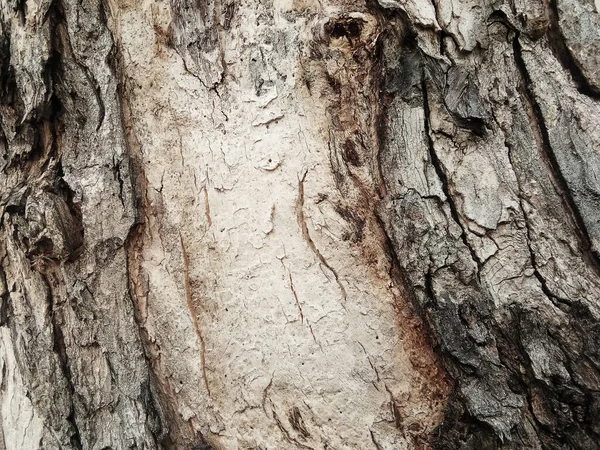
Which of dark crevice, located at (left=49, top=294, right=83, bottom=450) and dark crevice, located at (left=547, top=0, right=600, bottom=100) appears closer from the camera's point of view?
dark crevice, located at (left=547, top=0, right=600, bottom=100)

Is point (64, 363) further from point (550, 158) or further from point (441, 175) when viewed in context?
point (550, 158)

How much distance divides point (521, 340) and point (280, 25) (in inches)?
29.7

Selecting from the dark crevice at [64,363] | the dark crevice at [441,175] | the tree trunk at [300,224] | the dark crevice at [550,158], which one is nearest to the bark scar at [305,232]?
the tree trunk at [300,224]

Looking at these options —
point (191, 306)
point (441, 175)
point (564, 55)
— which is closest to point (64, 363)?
point (191, 306)

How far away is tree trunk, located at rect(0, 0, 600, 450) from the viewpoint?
1036 mm

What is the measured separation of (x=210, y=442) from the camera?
3.79 ft

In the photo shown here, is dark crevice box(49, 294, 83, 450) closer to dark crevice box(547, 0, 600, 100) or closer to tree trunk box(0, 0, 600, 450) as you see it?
tree trunk box(0, 0, 600, 450)

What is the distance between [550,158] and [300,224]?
48 cm

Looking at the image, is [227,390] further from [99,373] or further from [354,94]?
[354,94]

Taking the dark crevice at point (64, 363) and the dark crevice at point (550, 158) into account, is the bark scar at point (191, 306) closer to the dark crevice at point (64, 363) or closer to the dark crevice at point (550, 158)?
the dark crevice at point (64, 363)

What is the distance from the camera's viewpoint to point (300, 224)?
1.11 meters

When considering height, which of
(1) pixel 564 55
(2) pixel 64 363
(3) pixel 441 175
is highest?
(1) pixel 564 55

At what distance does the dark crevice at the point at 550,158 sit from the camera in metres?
1.02

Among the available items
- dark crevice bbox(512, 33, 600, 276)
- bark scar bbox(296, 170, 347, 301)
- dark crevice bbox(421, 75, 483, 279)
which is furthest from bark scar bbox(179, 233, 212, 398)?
dark crevice bbox(512, 33, 600, 276)
